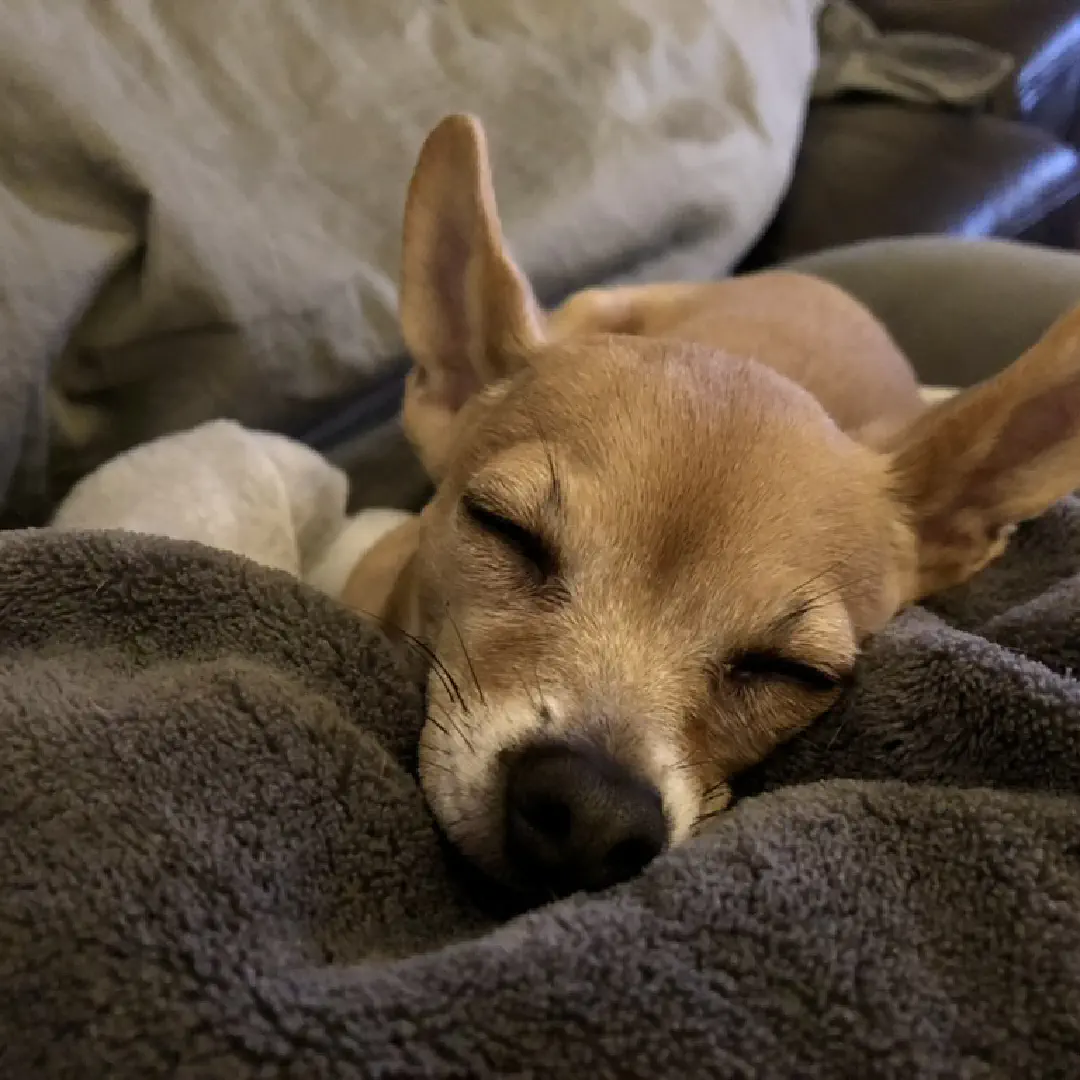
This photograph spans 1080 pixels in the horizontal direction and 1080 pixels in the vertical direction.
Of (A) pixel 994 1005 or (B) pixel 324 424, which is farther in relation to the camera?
(B) pixel 324 424

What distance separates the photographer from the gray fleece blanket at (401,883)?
2.87ft

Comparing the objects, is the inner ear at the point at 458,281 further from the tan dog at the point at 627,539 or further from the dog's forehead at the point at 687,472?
the dog's forehead at the point at 687,472

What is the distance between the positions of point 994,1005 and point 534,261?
6.21 feet

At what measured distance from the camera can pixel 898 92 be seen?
353 cm

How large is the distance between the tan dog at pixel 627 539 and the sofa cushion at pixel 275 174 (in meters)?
0.44

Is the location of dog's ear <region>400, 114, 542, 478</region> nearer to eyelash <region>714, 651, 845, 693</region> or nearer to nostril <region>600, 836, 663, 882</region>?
eyelash <region>714, 651, 845, 693</region>

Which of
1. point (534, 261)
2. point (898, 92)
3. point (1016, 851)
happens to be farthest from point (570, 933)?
point (898, 92)

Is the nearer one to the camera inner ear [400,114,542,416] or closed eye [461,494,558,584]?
closed eye [461,494,558,584]

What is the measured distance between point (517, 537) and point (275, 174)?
109cm

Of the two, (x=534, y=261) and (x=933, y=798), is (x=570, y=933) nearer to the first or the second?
(x=933, y=798)

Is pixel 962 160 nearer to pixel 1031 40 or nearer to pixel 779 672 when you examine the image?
pixel 1031 40

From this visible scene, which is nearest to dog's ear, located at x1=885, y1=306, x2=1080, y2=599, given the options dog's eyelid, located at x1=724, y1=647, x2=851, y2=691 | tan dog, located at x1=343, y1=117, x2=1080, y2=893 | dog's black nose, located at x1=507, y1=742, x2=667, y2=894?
tan dog, located at x1=343, y1=117, x2=1080, y2=893

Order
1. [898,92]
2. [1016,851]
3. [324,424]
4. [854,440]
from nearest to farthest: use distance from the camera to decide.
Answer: [1016,851] < [854,440] < [324,424] < [898,92]

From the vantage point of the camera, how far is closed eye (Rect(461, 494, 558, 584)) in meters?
1.46
